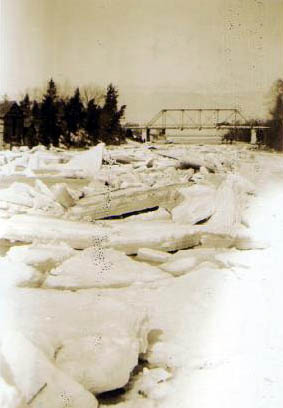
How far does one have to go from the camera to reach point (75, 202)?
2.83 m

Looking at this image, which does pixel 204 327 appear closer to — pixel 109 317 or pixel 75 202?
pixel 109 317

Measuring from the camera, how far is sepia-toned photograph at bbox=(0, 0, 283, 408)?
196 cm

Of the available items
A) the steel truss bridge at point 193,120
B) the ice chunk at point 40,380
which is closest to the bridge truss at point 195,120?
the steel truss bridge at point 193,120

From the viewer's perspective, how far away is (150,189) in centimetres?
296

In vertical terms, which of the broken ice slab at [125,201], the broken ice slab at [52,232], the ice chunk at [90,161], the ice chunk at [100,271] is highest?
the ice chunk at [90,161]

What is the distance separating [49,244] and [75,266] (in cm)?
24

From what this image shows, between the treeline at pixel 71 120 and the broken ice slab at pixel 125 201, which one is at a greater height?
the treeline at pixel 71 120

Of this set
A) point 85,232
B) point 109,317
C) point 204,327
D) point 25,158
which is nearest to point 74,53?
point 25,158

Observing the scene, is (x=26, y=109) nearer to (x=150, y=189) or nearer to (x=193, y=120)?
(x=150, y=189)

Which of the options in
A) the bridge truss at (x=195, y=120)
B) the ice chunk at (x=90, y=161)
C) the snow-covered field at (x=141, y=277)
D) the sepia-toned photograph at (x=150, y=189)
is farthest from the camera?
the ice chunk at (x=90, y=161)

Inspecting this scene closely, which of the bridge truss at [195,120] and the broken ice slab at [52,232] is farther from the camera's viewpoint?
the bridge truss at [195,120]

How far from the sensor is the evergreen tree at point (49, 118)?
2.66 metres

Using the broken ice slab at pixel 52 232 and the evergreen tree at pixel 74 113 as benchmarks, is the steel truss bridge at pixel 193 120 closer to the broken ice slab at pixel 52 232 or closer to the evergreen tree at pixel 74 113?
the evergreen tree at pixel 74 113

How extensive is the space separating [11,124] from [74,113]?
568mm
